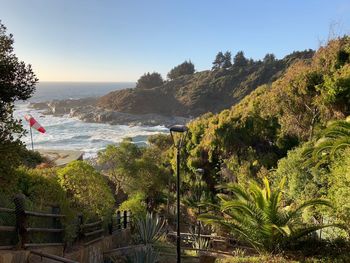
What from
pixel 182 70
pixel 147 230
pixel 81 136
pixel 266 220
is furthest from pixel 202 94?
pixel 266 220

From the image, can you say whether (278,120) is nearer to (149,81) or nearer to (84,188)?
(84,188)

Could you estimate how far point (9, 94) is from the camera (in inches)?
222

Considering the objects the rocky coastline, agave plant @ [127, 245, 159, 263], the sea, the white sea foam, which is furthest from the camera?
the rocky coastline

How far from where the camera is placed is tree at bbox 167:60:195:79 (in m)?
125

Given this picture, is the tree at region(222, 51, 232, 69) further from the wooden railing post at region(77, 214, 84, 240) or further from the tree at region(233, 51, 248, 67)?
the wooden railing post at region(77, 214, 84, 240)

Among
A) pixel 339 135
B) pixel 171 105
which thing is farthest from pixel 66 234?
pixel 171 105

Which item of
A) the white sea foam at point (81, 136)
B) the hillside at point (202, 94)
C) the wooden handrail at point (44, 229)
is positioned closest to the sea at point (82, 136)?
the white sea foam at point (81, 136)

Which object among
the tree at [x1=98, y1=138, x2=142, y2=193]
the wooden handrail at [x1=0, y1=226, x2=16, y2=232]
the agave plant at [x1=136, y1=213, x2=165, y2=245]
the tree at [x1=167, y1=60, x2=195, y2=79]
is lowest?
the agave plant at [x1=136, y1=213, x2=165, y2=245]

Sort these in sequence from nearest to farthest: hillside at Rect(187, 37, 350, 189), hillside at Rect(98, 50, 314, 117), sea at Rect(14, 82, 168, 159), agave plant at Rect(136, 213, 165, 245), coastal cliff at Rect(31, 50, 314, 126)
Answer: agave plant at Rect(136, 213, 165, 245) < hillside at Rect(187, 37, 350, 189) < sea at Rect(14, 82, 168, 159) < coastal cliff at Rect(31, 50, 314, 126) < hillside at Rect(98, 50, 314, 117)

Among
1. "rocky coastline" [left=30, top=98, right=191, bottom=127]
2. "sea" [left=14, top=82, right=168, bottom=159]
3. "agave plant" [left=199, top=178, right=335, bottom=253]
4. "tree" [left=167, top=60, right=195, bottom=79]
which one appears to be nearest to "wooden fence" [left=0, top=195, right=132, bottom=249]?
"agave plant" [left=199, top=178, right=335, bottom=253]

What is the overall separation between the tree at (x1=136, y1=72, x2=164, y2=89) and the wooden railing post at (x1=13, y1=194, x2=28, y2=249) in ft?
366

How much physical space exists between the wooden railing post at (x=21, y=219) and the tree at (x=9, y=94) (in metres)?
0.73

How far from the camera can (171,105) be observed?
9775 centimetres

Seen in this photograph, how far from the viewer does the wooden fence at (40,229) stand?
608 cm
